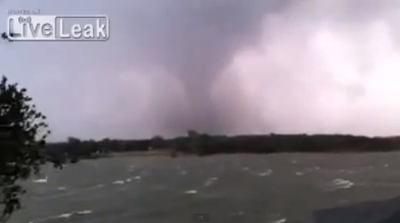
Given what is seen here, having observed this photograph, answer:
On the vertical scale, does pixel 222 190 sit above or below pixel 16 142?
below

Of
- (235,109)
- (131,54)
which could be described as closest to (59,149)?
(131,54)

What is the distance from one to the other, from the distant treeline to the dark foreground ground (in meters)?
0.03

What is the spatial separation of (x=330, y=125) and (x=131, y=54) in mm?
720

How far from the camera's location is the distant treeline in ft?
4.89

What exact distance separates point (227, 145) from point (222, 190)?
15 centimetres

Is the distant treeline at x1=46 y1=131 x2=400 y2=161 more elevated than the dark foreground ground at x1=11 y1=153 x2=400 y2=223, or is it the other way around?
the distant treeline at x1=46 y1=131 x2=400 y2=161

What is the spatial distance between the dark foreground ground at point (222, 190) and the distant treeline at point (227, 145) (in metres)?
0.03

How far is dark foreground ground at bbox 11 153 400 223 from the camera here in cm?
149

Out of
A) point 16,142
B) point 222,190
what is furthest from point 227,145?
point 16,142

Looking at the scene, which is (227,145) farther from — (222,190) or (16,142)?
(16,142)

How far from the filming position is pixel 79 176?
149 centimetres

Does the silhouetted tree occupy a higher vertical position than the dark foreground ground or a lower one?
higher

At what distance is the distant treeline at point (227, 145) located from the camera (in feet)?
4.89

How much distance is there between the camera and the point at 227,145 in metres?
1.51
